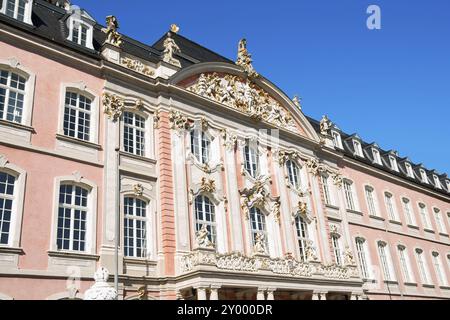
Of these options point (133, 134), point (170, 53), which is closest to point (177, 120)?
point (133, 134)

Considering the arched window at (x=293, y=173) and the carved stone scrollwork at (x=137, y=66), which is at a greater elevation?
the carved stone scrollwork at (x=137, y=66)

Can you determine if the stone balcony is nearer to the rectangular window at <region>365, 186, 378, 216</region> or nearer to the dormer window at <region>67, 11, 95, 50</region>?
the rectangular window at <region>365, 186, 378, 216</region>

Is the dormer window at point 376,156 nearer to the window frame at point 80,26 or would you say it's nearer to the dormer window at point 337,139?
the dormer window at point 337,139

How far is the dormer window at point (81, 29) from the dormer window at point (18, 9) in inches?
74.6

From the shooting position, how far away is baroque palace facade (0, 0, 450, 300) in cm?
1617

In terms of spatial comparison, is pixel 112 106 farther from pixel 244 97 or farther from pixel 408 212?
pixel 408 212

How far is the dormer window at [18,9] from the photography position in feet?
59.6

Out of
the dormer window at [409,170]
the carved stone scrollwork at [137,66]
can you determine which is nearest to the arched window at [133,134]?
the carved stone scrollwork at [137,66]

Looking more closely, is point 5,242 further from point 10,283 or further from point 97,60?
→ point 97,60

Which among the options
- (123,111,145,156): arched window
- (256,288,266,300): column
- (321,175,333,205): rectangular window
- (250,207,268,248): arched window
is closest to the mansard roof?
(123,111,145,156): arched window

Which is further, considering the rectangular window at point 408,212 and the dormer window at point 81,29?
the rectangular window at point 408,212

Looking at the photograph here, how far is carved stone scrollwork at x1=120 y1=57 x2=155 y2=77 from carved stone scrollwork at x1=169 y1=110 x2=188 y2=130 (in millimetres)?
2279

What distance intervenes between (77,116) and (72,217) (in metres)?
4.42
